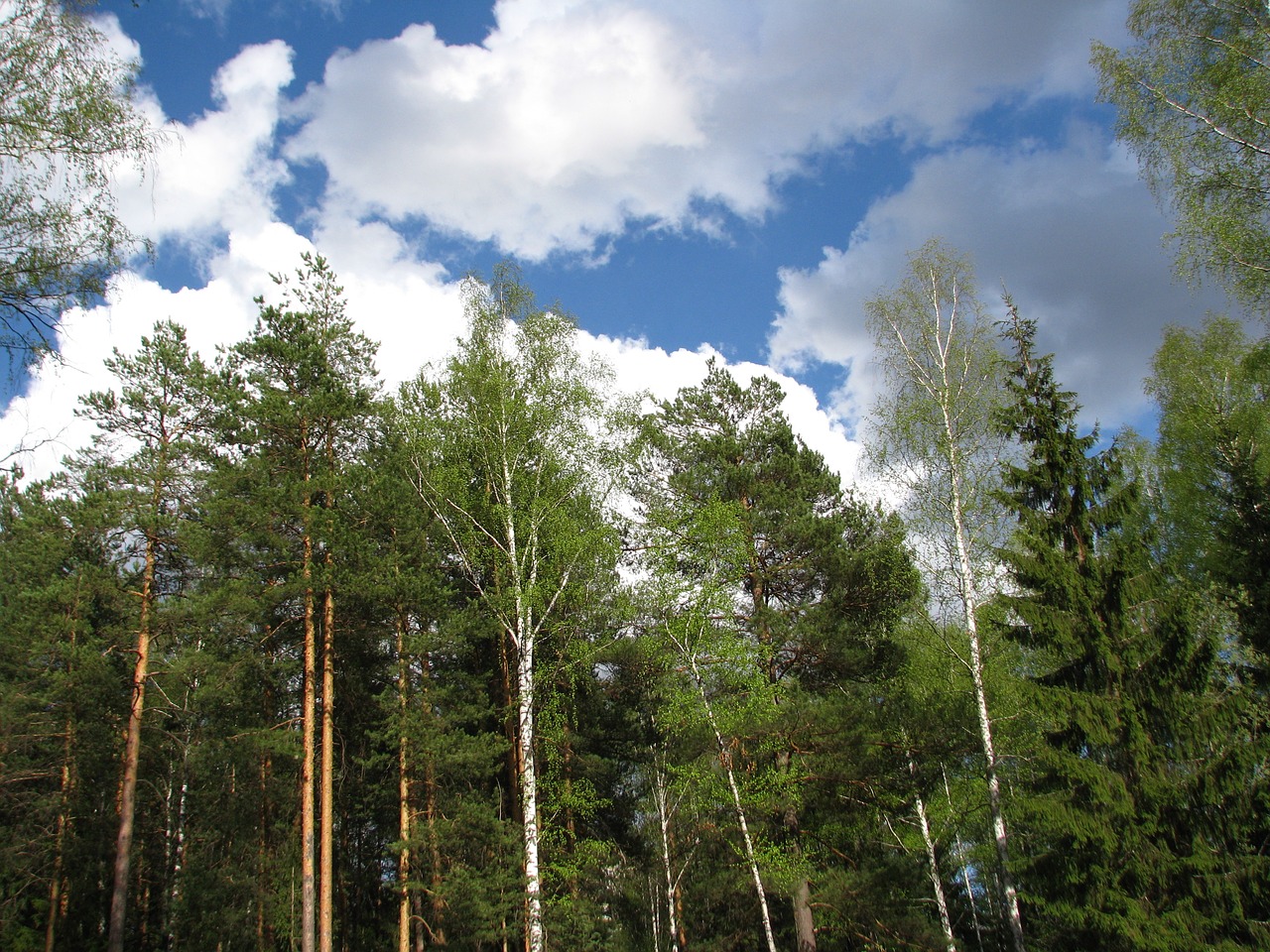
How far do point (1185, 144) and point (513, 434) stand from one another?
10968 millimetres

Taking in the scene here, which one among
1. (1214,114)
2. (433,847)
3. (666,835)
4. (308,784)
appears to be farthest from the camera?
(666,835)

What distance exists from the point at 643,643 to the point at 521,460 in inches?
177

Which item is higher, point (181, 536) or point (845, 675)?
point (181, 536)

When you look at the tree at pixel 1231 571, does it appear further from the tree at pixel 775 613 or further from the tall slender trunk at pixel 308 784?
the tall slender trunk at pixel 308 784

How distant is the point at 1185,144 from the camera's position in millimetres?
8391

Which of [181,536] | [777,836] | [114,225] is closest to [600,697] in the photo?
[777,836]

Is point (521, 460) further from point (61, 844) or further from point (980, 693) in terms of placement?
point (61, 844)

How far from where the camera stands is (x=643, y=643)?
53.3 feet

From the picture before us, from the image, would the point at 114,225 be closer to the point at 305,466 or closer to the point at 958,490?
the point at 305,466

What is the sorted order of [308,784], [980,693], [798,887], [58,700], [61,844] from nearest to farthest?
1. [980,693]
2. [308,784]
3. [798,887]
4. [58,700]
5. [61,844]

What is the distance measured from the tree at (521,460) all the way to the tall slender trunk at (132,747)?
5.36 metres

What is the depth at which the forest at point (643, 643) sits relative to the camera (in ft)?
36.6

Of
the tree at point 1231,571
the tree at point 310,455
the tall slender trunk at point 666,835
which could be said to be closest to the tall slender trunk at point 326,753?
the tree at point 310,455

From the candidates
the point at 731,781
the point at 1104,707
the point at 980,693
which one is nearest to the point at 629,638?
the point at 731,781
